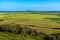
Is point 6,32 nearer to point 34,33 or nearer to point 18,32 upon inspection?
→ point 18,32

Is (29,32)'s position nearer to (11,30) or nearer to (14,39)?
(11,30)

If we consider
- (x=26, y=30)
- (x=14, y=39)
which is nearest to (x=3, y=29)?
(x=26, y=30)

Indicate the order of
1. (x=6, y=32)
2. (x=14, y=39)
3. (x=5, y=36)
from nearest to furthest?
(x=14, y=39) → (x=5, y=36) → (x=6, y=32)

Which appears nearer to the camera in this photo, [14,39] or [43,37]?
[14,39]

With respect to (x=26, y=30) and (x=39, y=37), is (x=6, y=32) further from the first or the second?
(x=39, y=37)

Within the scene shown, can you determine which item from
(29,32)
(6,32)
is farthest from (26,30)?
(6,32)

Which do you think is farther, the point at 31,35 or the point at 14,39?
the point at 31,35

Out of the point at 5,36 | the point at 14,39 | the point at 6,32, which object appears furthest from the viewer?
the point at 6,32

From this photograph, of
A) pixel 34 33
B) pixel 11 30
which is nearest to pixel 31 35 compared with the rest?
pixel 34 33
